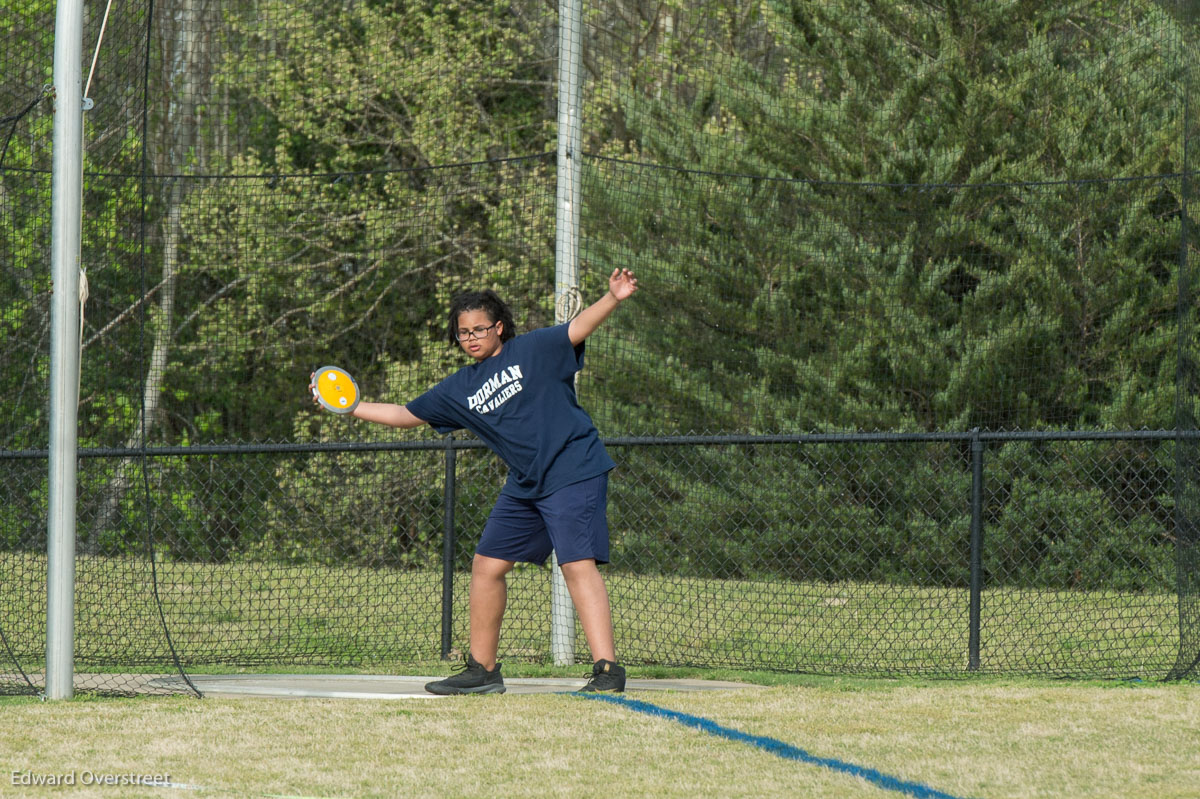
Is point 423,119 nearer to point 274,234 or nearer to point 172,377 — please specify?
point 274,234

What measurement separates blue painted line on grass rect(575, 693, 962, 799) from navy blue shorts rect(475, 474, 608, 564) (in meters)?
0.51

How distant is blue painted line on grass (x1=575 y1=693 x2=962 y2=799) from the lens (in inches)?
123

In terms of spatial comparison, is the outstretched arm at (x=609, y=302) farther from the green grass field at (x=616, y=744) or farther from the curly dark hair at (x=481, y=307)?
the green grass field at (x=616, y=744)

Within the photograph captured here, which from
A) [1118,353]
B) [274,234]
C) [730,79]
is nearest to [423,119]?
[274,234]

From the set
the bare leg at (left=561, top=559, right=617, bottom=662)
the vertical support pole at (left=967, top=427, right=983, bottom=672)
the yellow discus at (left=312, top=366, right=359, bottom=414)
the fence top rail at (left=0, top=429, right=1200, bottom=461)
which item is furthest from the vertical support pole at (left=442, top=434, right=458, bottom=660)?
the vertical support pole at (left=967, top=427, right=983, bottom=672)

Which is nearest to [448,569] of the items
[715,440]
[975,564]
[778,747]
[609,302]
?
[715,440]

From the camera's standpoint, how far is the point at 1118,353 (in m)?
10.3

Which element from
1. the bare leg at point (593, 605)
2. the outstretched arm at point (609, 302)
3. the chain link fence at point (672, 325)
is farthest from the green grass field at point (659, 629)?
the outstretched arm at point (609, 302)

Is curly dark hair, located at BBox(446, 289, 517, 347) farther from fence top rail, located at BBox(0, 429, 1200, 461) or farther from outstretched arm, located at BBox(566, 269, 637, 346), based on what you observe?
fence top rail, located at BBox(0, 429, 1200, 461)

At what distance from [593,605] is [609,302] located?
105 centimetres

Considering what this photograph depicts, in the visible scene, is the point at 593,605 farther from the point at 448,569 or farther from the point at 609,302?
the point at 448,569

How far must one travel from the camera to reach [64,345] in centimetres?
443

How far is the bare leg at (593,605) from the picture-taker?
14.9ft

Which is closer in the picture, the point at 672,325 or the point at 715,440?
the point at 715,440
